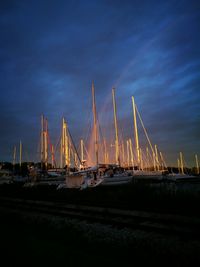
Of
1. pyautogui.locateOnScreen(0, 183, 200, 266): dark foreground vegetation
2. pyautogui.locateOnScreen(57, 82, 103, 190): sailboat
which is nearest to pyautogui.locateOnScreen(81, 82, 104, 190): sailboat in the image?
pyautogui.locateOnScreen(57, 82, 103, 190): sailboat

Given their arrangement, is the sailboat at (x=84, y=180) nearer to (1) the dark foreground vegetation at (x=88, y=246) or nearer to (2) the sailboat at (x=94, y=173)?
(2) the sailboat at (x=94, y=173)

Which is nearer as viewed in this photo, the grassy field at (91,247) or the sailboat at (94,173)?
the grassy field at (91,247)

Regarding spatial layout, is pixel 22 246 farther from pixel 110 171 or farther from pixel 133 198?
pixel 110 171

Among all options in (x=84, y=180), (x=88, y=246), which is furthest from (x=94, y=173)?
(x=88, y=246)

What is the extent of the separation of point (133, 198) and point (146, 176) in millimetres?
21603

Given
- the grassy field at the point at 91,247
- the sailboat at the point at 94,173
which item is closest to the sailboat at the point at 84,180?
the sailboat at the point at 94,173

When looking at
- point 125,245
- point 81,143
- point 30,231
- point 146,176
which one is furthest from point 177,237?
point 81,143

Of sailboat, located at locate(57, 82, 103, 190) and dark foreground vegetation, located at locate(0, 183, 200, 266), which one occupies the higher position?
sailboat, located at locate(57, 82, 103, 190)

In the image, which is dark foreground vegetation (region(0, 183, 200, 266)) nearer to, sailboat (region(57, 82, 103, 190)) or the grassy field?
the grassy field

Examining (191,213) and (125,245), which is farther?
(191,213)

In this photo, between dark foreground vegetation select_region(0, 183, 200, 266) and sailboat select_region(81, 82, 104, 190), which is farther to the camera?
sailboat select_region(81, 82, 104, 190)

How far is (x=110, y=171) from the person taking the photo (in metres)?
35.0

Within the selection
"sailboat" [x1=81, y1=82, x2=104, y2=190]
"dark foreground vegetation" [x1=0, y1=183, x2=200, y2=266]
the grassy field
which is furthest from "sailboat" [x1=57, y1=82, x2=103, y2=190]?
the grassy field

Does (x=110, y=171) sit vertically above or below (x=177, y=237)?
above
